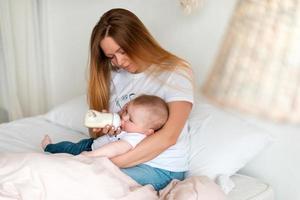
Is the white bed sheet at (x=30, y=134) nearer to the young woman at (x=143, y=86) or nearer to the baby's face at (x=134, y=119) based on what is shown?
the young woman at (x=143, y=86)

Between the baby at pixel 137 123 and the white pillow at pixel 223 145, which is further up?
the baby at pixel 137 123

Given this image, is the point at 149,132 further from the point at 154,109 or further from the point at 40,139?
the point at 40,139

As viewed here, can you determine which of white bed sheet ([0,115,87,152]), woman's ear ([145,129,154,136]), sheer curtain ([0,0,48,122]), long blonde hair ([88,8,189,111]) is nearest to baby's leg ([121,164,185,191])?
woman's ear ([145,129,154,136])

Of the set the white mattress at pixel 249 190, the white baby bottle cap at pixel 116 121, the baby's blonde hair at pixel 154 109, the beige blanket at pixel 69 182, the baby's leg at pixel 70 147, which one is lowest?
the white mattress at pixel 249 190

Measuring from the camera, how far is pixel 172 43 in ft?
5.99

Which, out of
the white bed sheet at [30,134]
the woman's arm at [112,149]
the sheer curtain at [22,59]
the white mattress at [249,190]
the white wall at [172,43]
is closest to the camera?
the woman's arm at [112,149]

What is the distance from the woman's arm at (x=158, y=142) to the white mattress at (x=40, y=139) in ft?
0.93

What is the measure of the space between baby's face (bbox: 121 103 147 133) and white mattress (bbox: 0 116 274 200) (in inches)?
14.8

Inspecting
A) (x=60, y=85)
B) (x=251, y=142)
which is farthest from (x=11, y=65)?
(x=251, y=142)

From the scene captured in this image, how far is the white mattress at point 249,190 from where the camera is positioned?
133cm

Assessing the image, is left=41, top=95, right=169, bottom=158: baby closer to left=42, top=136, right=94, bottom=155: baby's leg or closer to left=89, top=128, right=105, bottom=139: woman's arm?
left=89, top=128, right=105, bottom=139: woman's arm

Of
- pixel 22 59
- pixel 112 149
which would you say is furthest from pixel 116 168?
pixel 22 59

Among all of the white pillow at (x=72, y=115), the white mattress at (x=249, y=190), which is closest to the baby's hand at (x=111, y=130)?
the white mattress at (x=249, y=190)

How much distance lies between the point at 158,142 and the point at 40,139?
0.71 meters
